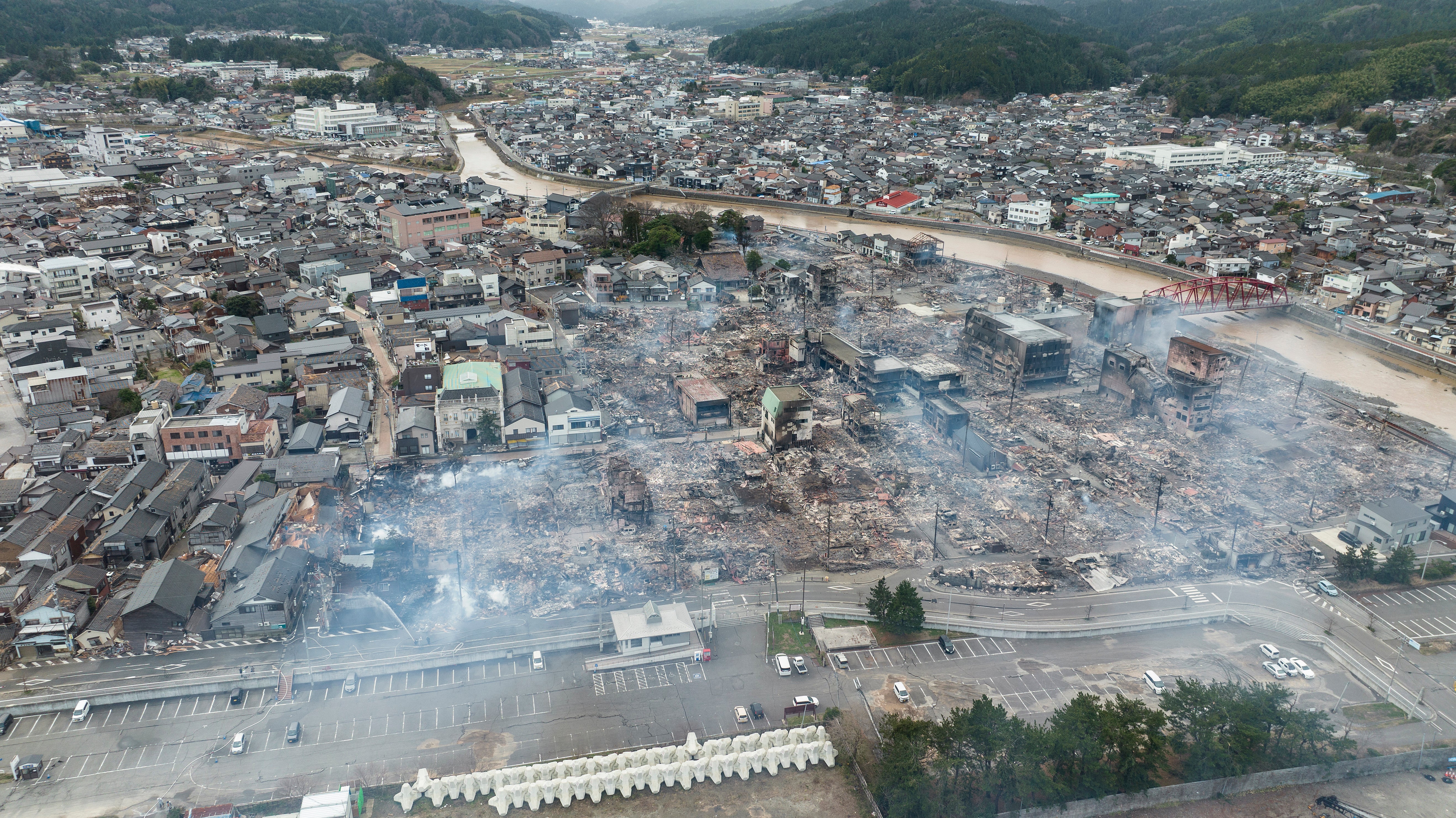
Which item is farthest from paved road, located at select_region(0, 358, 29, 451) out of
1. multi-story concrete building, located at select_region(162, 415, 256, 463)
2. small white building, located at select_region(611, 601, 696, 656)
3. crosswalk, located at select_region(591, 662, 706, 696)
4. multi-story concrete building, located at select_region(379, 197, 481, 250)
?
crosswalk, located at select_region(591, 662, 706, 696)

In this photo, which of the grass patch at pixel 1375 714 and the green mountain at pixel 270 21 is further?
the green mountain at pixel 270 21

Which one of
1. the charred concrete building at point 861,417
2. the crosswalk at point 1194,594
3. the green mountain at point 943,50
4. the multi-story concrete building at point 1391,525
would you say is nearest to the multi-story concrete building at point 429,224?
the charred concrete building at point 861,417

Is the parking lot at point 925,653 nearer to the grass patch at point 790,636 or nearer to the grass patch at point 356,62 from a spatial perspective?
the grass patch at point 790,636

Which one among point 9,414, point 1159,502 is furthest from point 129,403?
point 1159,502

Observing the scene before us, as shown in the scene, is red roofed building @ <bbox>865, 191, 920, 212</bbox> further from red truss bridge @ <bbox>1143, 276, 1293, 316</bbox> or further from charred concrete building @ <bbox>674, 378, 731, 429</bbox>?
charred concrete building @ <bbox>674, 378, 731, 429</bbox>

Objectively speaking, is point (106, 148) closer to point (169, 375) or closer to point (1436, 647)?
point (169, 375)

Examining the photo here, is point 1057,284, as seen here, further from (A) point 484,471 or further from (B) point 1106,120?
(B) point 1106,120
